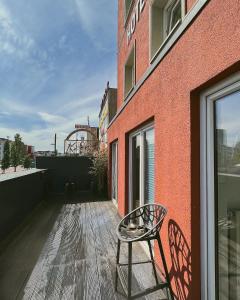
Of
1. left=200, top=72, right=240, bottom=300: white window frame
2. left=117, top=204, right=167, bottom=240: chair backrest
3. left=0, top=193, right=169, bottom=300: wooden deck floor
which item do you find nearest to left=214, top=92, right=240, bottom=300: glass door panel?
left=200, top=72, right=240, bottom=300: white window frame

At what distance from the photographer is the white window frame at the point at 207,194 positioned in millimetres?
1838

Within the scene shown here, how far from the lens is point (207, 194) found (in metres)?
1.90

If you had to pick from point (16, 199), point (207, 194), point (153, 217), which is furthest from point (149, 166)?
point (16, 199)

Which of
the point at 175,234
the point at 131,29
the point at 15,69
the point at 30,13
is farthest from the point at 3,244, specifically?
the point at 15,69

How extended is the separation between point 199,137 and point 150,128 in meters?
1.64

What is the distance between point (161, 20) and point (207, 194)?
3078mm

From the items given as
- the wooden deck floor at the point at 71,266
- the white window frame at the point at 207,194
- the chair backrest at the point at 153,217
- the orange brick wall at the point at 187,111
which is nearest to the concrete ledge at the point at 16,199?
the wooden deck floor at the point at 71,266

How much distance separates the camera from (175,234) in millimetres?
2328

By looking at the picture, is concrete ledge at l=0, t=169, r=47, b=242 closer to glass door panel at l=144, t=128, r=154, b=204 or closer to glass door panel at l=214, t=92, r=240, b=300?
glass door panel at l=144, t=128, r=154, b=204

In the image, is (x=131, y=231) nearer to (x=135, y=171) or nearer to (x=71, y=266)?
(x=71, y=266)

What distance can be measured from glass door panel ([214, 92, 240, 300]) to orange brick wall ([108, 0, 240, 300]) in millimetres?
204

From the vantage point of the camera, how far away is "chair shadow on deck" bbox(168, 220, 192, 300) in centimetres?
203

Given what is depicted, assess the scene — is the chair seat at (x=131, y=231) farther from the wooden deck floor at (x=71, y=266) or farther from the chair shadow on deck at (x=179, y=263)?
the wooden deck floor at (x=71, y=266)

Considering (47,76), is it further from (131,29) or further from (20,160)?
(20,160)
